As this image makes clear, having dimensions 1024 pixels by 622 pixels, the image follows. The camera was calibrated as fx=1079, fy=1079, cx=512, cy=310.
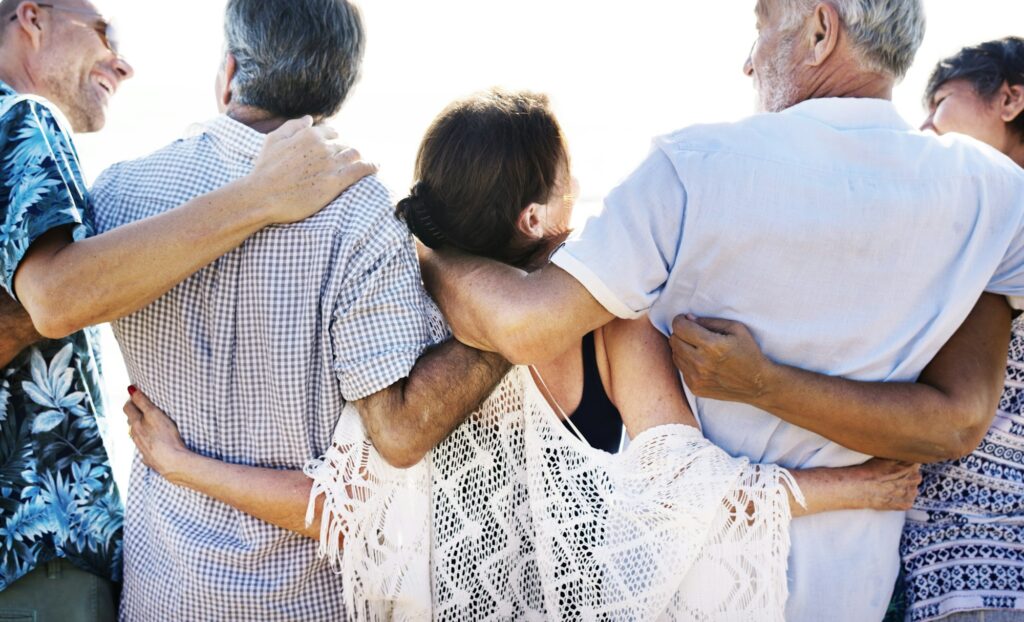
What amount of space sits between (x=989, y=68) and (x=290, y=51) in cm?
225

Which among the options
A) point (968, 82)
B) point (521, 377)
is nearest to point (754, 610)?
point (521, 377)

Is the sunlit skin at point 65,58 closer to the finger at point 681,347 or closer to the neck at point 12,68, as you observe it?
the neck at point 12,68

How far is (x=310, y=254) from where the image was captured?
2410 millimetres

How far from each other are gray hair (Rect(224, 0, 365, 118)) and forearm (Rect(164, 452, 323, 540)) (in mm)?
831

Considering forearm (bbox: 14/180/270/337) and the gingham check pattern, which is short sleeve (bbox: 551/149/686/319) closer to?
the gingham check pattern

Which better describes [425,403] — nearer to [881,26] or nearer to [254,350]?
[254,350]

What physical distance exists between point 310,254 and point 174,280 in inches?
11.7

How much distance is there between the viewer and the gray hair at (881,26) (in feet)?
8.02

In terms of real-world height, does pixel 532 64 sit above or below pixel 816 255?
below

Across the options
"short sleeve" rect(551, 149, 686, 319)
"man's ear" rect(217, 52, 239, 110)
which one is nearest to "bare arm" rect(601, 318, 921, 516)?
"short sleeve" rect(551, 149, 686, 319)

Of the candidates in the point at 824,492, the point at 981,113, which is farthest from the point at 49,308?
the point at 981,113

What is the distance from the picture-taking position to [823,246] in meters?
2.28

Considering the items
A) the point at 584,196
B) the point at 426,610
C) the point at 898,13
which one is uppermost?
the point at 898,13

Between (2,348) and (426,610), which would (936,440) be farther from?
(2,348)
